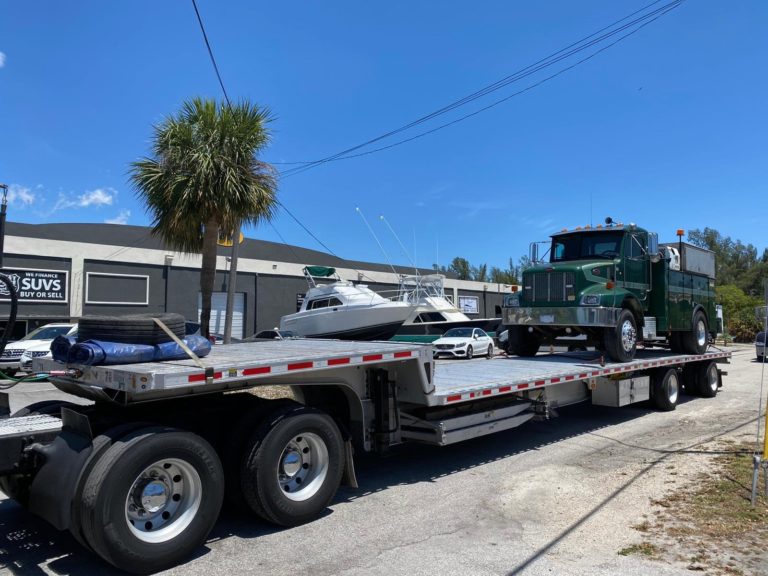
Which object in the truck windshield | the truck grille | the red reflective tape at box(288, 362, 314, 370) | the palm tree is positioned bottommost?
the red reflective tape at box(288, 362, 314, 370)

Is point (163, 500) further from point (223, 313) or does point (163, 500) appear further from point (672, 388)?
point (223, 313)

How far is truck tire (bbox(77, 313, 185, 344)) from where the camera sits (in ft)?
14.9

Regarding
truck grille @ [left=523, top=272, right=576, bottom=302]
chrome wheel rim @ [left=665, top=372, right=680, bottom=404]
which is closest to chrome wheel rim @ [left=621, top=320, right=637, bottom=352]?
truck grille @ [left=523, top=272, right=576, bottom=302]

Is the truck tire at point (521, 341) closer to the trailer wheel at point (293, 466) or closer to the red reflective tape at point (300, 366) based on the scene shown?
the trailer wheel at point (293, 466)

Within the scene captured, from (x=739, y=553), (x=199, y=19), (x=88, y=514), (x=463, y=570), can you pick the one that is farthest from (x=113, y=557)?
(x=199, y=19)

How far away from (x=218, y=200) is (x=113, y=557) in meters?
11.9

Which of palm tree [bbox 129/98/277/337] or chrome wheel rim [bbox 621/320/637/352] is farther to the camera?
palm tree [bbox 129/98/277/337]

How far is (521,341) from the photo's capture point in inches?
479

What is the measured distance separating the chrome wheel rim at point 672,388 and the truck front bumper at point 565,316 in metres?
1.84

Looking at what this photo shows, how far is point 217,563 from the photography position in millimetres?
4309

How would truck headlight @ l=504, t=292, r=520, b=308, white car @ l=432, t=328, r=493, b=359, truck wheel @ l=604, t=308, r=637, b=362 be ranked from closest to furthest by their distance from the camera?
truck wheel @ l=604, t=308, r=637, b=362
truck headlight @ l=504, t=292, r=520, b=308
white car @ l=432, t=328, r=493, b=359

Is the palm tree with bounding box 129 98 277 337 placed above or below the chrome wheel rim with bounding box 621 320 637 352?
above

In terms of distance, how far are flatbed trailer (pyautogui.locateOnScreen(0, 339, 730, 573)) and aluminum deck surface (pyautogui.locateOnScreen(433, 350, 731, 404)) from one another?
0.09m

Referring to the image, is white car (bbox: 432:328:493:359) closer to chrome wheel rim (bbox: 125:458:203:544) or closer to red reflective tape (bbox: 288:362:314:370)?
red reflective tape (bbox: 288:362:314:370)
